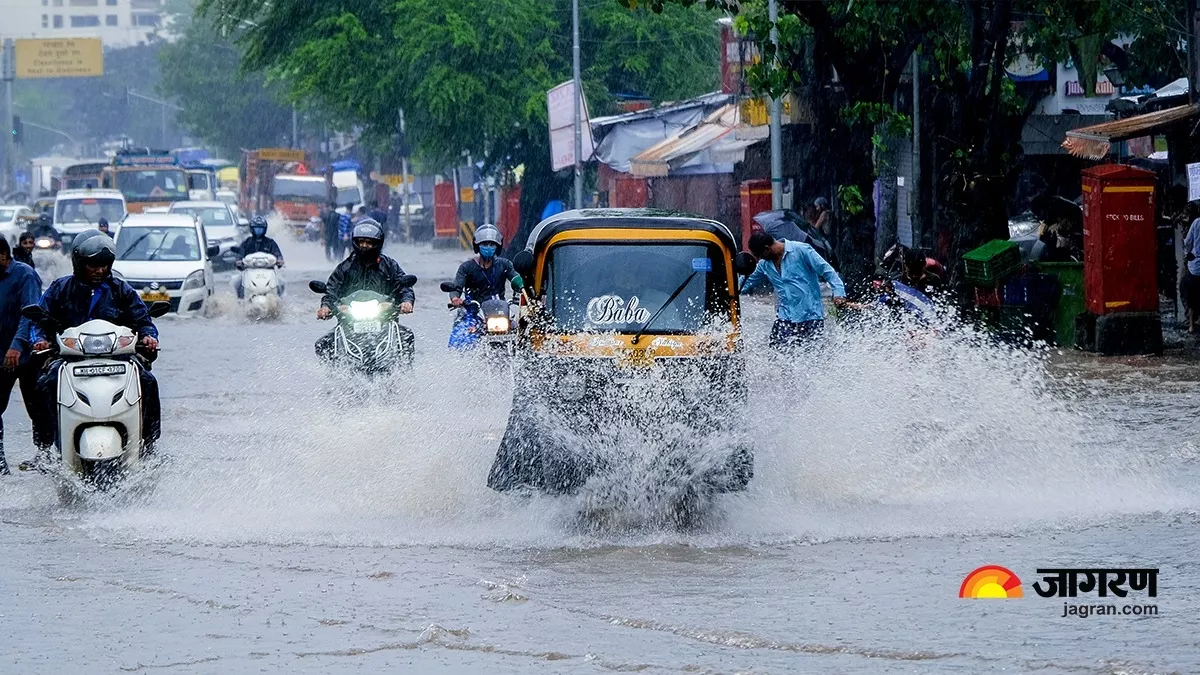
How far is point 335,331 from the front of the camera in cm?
1288

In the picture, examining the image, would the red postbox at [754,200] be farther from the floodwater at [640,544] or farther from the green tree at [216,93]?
the green tree at [216,93]

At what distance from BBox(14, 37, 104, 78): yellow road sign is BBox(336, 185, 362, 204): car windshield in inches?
777

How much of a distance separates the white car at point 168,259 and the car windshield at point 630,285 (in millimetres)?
16663

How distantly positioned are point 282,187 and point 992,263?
5119cm

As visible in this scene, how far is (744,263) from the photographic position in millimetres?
9680

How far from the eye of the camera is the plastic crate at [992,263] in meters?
17.3

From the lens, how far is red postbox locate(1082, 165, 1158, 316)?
17.5m

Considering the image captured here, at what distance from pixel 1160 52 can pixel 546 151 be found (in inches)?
784

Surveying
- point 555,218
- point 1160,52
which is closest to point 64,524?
point 555,218

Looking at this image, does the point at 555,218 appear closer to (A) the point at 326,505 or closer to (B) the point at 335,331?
(A) the point at 326,505

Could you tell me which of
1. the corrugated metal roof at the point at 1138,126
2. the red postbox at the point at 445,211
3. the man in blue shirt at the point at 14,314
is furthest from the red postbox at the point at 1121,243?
the red postbox at the point at 445,211

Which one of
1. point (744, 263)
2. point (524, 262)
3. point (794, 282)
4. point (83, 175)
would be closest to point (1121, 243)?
point (794, 282)

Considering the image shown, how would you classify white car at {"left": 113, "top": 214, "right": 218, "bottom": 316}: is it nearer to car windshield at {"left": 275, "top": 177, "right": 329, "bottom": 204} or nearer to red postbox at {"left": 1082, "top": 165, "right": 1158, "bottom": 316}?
red postbox at {"left": 1082, "top": 165, "right": 1158, "bottom": 316}

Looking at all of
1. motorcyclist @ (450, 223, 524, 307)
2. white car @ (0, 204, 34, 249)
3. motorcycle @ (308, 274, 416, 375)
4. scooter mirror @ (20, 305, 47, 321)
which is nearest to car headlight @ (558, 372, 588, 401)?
scooter mirror @ (20, 305, 47, 321)
